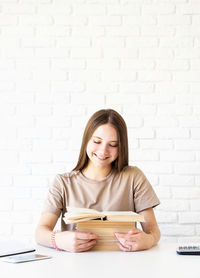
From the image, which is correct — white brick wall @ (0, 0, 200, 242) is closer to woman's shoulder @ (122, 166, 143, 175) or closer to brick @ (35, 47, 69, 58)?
brick @ (35, 47, 69, 58)

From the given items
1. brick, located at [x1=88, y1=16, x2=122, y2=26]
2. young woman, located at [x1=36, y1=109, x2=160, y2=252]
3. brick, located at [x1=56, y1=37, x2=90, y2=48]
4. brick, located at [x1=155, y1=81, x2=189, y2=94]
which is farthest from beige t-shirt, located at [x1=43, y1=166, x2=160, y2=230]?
brick, located at [x1=88, y1=16, x2=122, y2=26]

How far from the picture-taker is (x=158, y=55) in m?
2.81

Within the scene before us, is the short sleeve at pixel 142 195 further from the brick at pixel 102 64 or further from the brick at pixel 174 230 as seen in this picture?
the brick at pixel 102 64

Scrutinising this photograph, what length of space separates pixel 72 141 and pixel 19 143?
1.17ft

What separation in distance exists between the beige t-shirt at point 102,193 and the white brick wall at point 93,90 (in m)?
0.72

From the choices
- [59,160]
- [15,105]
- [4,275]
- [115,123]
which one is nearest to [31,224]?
[59,160]

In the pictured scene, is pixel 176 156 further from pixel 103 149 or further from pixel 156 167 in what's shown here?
pixel 103 149

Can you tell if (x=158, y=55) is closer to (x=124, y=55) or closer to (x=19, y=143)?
(x=124, y=55)

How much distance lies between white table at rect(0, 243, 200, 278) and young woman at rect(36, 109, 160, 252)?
0.38 metres

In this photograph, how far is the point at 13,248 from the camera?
1579 millimetres

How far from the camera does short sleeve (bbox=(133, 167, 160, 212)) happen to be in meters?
1.99

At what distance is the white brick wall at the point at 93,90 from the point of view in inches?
109

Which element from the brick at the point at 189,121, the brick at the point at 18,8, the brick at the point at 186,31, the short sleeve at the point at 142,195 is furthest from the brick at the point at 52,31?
the short sleeve at the point at 142,195

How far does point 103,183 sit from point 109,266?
0.70 metres
